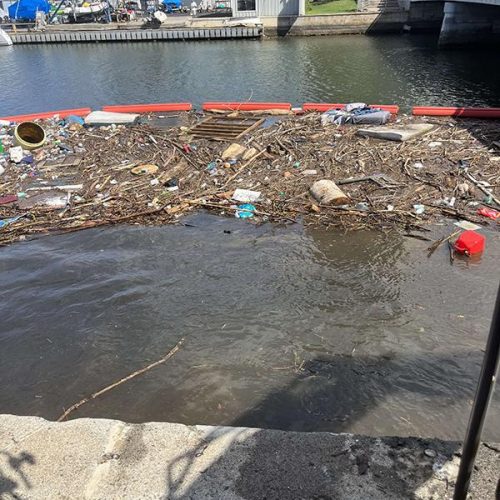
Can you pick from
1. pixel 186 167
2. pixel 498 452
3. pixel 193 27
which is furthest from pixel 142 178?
pixel 193 27

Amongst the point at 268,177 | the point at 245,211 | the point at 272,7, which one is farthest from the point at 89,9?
the point at 245,211

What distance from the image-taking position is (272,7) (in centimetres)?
4456

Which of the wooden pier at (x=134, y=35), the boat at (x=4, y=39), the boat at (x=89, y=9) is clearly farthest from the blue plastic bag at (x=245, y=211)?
the boat at (x=89, y=9)

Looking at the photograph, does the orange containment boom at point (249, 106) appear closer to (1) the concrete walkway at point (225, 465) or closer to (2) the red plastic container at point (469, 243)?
(2) the red plastic container at point (469, 243)

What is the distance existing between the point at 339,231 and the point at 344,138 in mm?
5008

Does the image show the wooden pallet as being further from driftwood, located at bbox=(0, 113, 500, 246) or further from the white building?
the white building

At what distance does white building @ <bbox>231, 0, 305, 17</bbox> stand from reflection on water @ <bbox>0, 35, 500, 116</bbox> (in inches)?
152

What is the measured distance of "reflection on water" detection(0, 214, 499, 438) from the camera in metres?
5.06

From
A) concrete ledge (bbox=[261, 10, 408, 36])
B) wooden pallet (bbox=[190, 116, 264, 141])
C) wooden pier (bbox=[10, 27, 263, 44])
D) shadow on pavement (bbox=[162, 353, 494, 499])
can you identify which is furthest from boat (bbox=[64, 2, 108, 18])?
shadow on pavement (bbox=[162, 353, 494, 499])

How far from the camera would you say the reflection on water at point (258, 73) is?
24016 millimetres

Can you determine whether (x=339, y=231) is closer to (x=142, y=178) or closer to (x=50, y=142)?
(x=142, y=178)

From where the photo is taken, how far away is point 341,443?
324 centimetres

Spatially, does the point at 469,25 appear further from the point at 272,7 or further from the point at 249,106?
the point at 249,106

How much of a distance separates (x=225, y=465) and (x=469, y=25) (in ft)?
139
